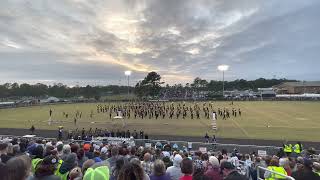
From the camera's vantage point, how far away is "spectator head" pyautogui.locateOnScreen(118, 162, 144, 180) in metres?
3.92

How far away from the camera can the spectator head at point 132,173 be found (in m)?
3.92

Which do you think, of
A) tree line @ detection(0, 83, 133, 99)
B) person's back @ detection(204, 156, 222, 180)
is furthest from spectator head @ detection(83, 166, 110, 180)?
tree line @ detection(0, 83, 133, 99)

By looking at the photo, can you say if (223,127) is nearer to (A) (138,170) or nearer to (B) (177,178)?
(B) (177,178)

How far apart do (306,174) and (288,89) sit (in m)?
186

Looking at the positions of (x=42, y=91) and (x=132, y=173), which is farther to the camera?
(x=42, y=91)

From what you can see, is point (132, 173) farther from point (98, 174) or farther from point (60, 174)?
point (60, 174)

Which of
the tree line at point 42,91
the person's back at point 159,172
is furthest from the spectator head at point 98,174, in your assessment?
the tree line at point 42,91

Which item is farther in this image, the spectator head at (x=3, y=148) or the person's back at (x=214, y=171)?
the spectator head at (x=3, y=148)

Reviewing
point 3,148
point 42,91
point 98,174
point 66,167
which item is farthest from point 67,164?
point 42,91

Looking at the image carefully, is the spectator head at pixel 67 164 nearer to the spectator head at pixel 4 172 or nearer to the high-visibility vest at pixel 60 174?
the high-visibility vest at pixel 60 174

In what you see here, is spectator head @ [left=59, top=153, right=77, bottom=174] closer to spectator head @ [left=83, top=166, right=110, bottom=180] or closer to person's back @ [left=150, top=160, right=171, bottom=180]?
person's back @ [left=150, top=160, right=171, bottom=180]

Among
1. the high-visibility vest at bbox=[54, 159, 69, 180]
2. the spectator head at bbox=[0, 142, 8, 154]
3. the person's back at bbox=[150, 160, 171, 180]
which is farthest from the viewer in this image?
the spectator head at bbox=[0, 142, 8, 154]

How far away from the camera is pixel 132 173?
3936 mm

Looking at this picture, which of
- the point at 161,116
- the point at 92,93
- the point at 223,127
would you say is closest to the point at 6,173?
the point at 223,127
